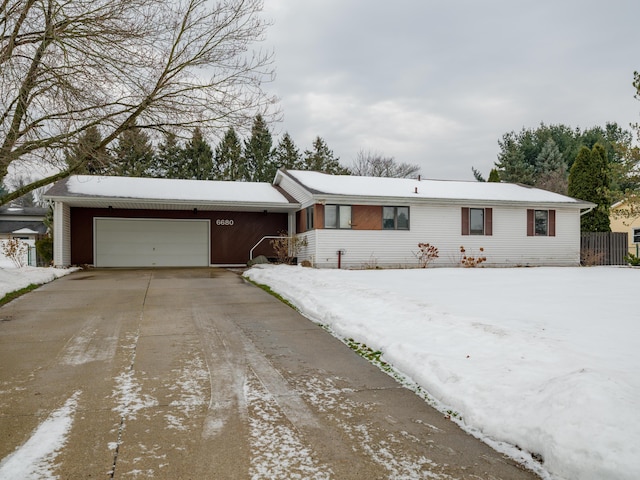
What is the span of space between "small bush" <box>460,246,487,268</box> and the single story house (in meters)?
0.25

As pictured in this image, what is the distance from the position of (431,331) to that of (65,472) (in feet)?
13.4

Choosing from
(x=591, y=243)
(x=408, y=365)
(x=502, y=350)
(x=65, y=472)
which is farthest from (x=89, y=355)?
(x=591, y=243)

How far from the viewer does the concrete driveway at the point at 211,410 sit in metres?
2.83

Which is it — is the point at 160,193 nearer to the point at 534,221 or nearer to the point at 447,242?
the point at 447,242

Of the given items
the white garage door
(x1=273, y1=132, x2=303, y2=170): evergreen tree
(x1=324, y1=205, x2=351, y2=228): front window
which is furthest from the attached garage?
(x1=273, y1=132, x2=303, y2=170): evergreen tree

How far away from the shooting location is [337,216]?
17703 mm

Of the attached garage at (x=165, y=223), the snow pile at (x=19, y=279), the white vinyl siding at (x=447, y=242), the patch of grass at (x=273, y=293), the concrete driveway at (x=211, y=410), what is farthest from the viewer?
the attached garage at (x=165, y=223)

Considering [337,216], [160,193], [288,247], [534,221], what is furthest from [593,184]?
[160,193]

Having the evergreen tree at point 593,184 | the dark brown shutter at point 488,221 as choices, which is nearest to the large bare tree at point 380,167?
the evergreen tree at point 593,184

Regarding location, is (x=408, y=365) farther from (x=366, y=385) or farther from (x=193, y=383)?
(x=193, y=383)

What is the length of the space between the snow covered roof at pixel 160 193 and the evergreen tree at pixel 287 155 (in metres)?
21.3

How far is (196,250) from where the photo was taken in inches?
803

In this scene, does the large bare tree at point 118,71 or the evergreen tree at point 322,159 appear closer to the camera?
the large bare tree at point 118,71

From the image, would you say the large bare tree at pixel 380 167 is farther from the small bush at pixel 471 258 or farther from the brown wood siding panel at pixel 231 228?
the small bush at pixel 471 258
